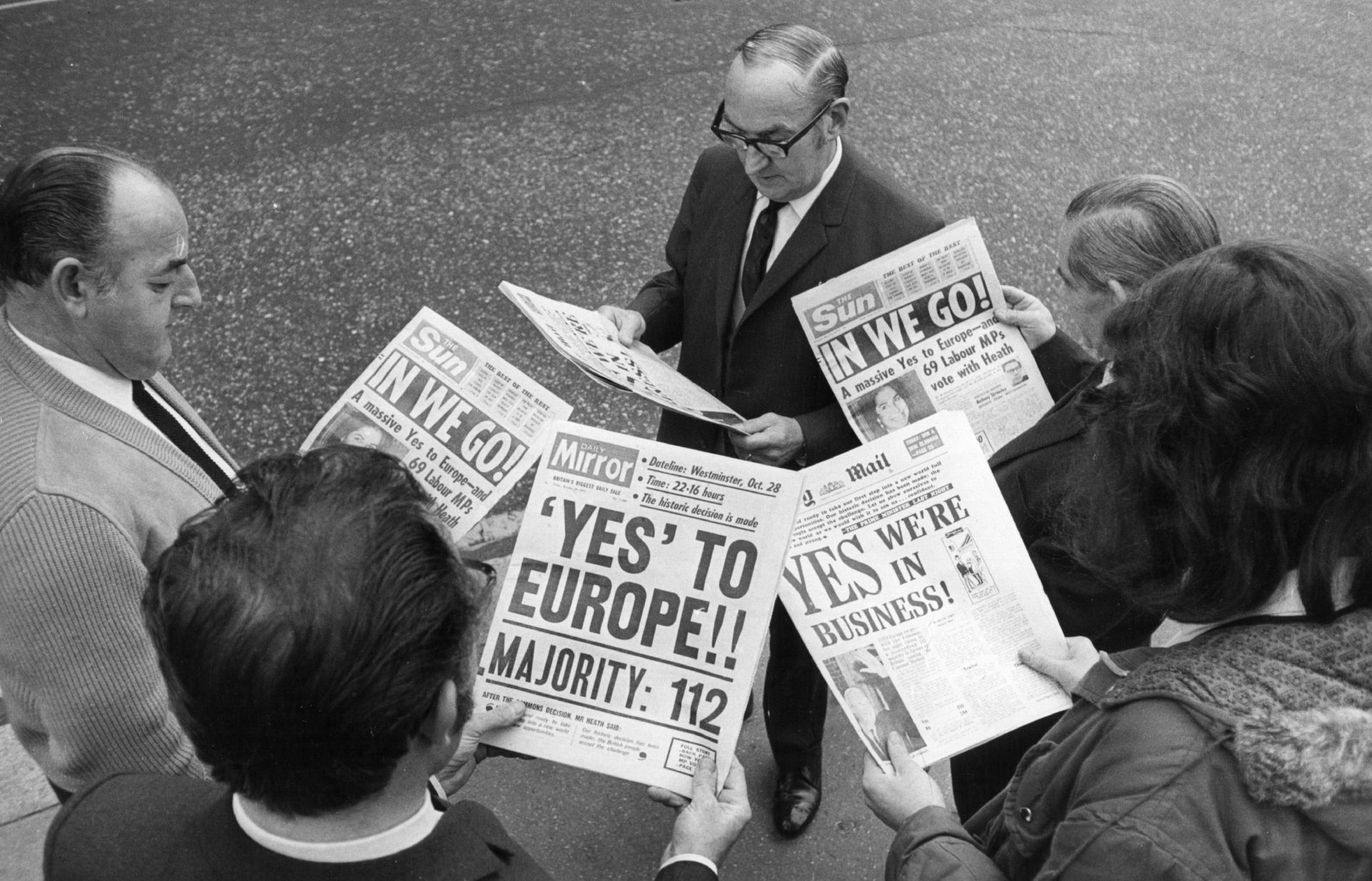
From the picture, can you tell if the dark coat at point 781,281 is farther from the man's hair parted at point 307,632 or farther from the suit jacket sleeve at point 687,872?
the man's hair parted at point 307,632

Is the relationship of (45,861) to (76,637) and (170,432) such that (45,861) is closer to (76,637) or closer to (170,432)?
(76,637)

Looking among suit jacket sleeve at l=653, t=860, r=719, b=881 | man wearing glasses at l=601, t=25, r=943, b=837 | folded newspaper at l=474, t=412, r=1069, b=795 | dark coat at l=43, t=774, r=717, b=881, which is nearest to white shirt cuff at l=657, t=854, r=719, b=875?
suit jacket sleeve at l=653, t=860, r=719, b=881

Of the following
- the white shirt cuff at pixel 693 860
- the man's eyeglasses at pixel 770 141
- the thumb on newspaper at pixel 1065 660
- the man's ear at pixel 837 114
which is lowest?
the white shirt cuff at pixel 693 860

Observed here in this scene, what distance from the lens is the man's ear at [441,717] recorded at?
1041 mm

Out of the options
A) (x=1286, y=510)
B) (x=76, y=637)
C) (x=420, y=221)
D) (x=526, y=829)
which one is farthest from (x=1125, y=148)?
(x=76, y=637)

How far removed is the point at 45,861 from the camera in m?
1.12

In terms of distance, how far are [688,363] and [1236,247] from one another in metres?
1.33

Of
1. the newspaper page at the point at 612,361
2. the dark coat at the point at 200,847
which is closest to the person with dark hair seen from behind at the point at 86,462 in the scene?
the dark coat at the point at 200,847

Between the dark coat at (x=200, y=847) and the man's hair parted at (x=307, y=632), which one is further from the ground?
the man's hair parted at (x=307, y=632)

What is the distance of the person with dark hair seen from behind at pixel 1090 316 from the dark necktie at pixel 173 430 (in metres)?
1.26

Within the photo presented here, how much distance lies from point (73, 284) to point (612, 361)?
0.82 meters

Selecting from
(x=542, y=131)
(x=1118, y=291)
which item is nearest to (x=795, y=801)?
(x=1118, y=291)

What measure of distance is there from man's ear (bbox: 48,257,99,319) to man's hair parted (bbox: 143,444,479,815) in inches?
25.7

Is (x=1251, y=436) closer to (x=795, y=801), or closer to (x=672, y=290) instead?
(x=672, y=290)
